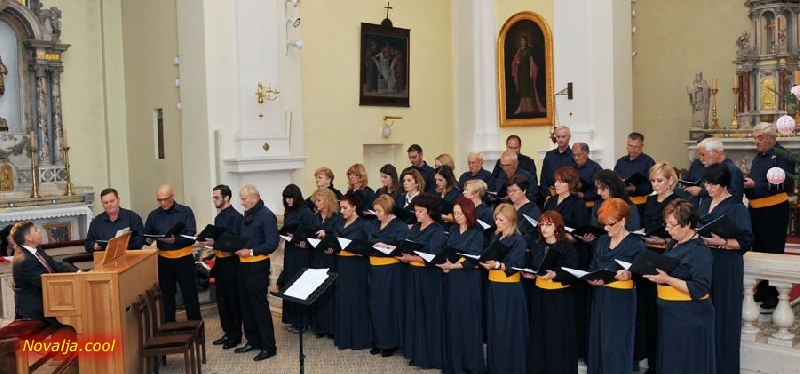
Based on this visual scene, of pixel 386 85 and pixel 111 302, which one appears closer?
pixel 111 302

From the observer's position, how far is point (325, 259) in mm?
8398

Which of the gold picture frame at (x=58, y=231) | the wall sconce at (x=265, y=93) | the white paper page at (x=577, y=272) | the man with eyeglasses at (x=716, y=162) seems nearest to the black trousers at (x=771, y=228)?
the man with eyeglasses at (x=716, y=162)

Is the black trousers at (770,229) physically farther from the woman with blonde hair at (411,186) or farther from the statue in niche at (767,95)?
the statue in niche at (767,95)

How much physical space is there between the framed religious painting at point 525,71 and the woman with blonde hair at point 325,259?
20.2 feet

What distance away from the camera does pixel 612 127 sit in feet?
40.6

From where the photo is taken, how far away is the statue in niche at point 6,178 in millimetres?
11867

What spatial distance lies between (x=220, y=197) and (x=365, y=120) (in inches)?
244

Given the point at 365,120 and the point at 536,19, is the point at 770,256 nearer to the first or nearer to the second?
the point at 536,19

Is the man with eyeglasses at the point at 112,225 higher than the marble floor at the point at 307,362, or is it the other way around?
the man with eyeglasses at the point at 112,225

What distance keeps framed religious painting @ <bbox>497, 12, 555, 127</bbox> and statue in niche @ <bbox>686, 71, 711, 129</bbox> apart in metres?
2.71

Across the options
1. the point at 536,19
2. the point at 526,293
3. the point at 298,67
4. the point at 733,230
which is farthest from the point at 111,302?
the point at 536,19

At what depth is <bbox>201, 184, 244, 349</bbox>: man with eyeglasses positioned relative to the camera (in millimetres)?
8016

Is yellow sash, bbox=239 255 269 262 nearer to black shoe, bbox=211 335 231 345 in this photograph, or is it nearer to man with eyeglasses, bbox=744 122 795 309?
black shoe, bbox=211 335 231 345

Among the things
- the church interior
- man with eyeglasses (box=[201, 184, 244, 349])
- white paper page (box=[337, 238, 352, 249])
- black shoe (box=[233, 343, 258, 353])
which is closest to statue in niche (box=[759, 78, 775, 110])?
the church interior
